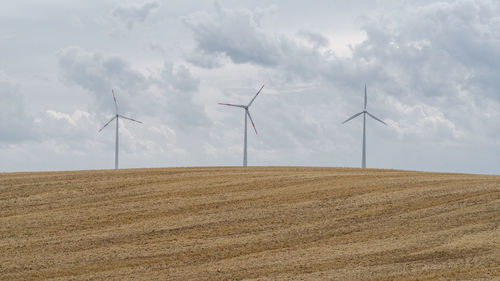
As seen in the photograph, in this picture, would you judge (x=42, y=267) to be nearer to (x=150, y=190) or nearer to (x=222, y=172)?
(x=150, y=190)

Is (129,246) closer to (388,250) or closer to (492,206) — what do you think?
(388,250)

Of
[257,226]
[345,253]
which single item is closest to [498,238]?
[345,253]

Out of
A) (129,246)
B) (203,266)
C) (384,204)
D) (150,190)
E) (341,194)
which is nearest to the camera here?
(203,266)

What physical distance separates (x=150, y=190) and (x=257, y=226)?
9.67 metres

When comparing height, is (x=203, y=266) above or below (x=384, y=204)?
below

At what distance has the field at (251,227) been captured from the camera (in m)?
21.2

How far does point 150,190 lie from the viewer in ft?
115

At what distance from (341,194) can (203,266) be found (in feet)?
39.2

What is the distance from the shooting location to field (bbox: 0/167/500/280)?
2125 cm

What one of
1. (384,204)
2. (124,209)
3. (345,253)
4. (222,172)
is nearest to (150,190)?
(124,209)

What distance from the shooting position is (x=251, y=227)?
88.4 ft

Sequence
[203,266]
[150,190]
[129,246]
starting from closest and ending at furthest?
1. [203,266]
2. [129,246]
3. [150,190]

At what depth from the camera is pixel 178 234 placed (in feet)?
86.5

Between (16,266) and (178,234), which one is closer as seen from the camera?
(16,266)
